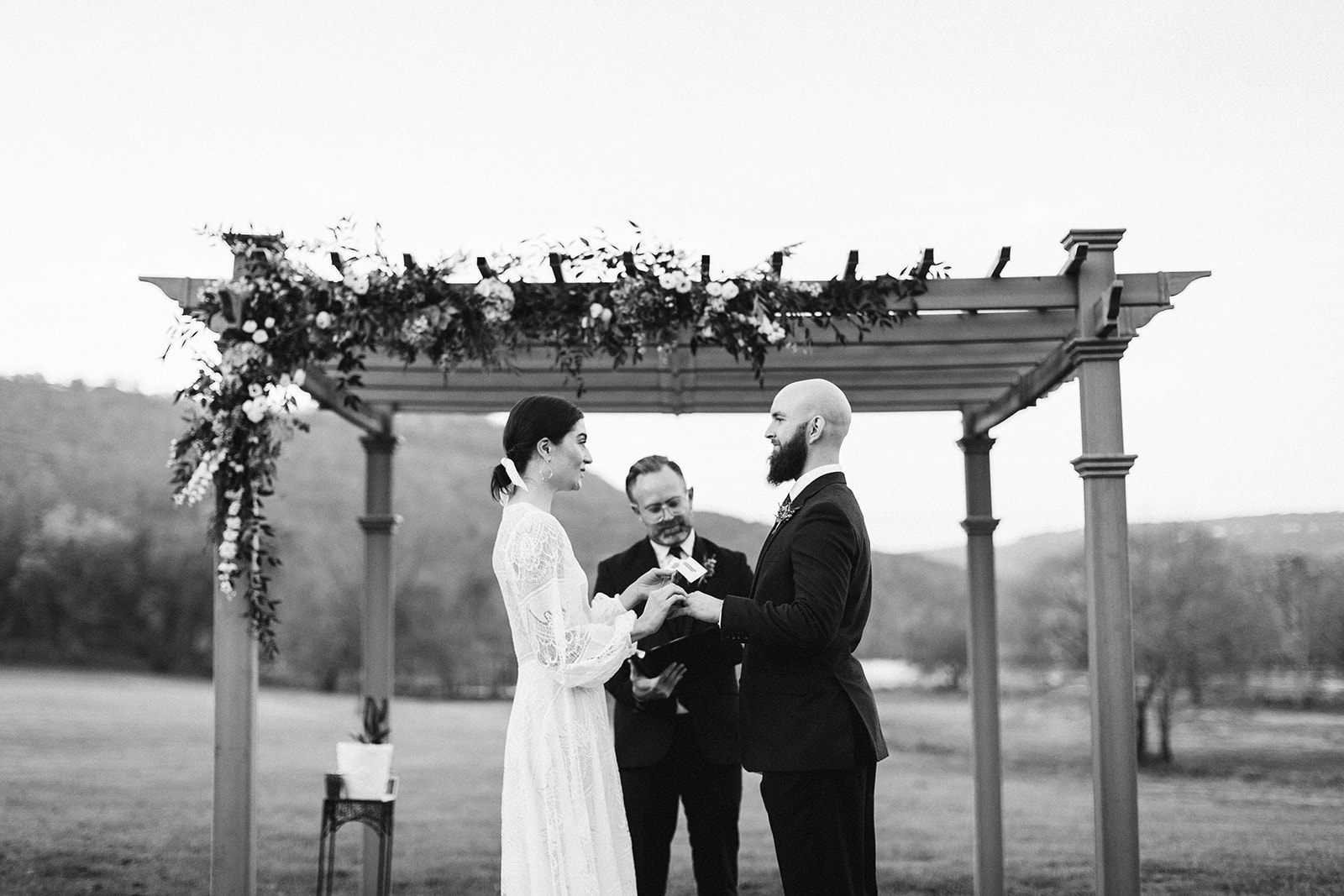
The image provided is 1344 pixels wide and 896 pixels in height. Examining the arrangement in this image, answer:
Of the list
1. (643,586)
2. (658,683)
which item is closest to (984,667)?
(658,683)

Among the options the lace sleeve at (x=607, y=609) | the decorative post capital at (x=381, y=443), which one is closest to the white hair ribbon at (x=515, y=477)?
the lace sleeve at (x=607, y=609)

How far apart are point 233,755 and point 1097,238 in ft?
13.0

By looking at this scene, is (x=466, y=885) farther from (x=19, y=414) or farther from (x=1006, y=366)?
(x=19, y=414)

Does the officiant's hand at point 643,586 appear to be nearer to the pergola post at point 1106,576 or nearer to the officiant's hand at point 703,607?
the officiant's hand at point 703,607

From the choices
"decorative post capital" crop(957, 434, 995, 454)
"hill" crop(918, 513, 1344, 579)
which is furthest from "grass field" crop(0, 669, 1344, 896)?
"decorative post capital" crop(957, 434, 995, 454)

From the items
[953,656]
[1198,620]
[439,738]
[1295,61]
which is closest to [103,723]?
[439,738]

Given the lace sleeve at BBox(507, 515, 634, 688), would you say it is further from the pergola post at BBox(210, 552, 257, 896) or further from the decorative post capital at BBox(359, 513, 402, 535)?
the decorative post capital at BBox(359, 513, 402, 535)

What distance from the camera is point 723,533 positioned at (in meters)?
16.0

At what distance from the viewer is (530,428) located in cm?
355

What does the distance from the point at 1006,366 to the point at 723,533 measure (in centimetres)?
1018

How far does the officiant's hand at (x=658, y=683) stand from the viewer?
4.42 meters

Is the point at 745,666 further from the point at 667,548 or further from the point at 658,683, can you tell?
the point at 667,548

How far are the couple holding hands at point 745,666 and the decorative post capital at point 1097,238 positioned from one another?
171 cm

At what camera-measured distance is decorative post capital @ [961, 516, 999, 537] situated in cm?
720
